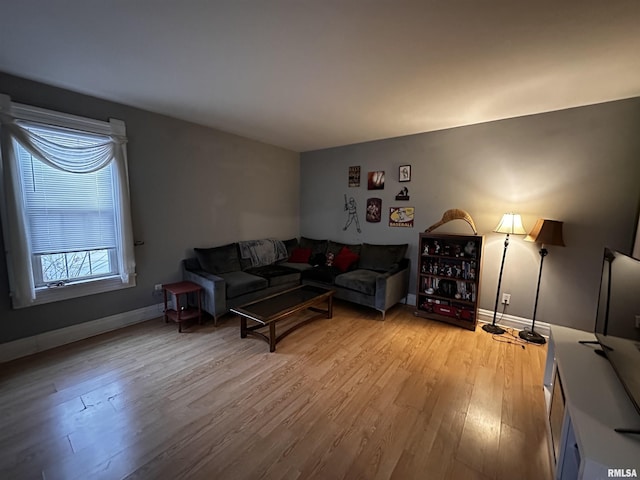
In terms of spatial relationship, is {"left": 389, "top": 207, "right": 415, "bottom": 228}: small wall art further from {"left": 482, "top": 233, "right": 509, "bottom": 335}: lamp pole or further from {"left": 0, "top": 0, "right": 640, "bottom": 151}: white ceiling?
{"left": 0, "top": 0, "right": 640, "bottom": 151}: white ceiling

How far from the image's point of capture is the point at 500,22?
1.49 metres

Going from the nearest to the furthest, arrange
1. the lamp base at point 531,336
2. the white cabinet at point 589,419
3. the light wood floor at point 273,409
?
the white cabinet at point 589,419, the light wood floor at point 273,409, the lamp base at point 531,336

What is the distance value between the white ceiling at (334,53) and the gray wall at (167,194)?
237mm

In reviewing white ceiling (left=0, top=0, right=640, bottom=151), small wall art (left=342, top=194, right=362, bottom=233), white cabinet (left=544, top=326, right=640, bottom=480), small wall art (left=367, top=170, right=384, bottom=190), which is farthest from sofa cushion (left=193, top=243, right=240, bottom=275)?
white cabinet (left=544, top=326, right=640, bottom=480)

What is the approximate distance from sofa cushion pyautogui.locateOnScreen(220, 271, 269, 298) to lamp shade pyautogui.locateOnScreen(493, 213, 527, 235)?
2.94 m

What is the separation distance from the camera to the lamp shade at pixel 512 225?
279 centimetres

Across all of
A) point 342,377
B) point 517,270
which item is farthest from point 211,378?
point 517,270

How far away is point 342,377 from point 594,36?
2.88 meters

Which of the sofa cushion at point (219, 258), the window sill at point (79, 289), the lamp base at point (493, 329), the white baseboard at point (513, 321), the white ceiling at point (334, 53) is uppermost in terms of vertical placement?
the white ceiling at point (334, 53)

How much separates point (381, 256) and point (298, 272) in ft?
4.22

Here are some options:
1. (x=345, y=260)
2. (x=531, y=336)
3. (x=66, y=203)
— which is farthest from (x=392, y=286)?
(x=66, y=203)

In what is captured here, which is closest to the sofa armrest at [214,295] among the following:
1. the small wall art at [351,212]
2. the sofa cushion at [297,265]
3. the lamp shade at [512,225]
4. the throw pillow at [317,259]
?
the sofa cushion at [297,265]

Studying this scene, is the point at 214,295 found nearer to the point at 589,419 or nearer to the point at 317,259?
the point at 317,259

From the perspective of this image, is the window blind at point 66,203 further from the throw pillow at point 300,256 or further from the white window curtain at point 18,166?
the throw pillow at point 300,256
